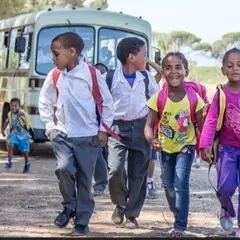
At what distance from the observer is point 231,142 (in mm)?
6289

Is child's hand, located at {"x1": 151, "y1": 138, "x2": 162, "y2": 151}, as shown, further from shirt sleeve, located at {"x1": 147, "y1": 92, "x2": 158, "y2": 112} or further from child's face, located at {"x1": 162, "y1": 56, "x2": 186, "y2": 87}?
child's face, located at {"x1": 162, "y1": 56, "x2": 186, "y2": 87}

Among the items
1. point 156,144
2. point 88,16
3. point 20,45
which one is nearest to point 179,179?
point 156,144

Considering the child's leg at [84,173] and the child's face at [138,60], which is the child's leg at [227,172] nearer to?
the child's leg at [84,173]

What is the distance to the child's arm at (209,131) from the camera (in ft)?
20.1

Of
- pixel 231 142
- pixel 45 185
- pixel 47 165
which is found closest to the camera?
pixel 231 142

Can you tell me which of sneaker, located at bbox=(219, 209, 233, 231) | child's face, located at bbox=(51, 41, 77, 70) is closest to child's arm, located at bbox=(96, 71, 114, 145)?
child's face, located at bbox=(51, 41, 77, 70)

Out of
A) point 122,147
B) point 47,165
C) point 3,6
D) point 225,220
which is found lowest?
point 47,165

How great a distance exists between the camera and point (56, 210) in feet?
27.0

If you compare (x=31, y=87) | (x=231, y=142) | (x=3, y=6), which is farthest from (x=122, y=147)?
(x=3, y=6)

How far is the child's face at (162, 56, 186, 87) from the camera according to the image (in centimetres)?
657

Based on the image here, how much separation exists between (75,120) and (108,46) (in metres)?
8.98

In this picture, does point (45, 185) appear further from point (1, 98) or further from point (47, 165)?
point (1, 98)

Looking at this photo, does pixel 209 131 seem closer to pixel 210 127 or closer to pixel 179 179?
pixel 210 127

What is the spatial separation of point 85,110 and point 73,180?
627 millimetres
